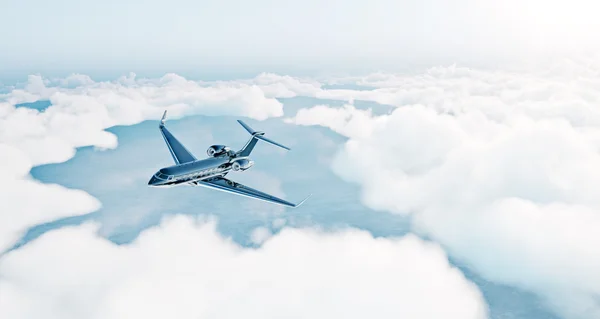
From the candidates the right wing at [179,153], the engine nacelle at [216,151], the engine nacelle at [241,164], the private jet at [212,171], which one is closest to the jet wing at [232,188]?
the private jet at [212,171]

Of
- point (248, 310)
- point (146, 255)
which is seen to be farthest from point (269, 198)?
point (146, 255)

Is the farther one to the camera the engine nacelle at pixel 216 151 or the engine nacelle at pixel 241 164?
the engine nacelle at pixel 216 151

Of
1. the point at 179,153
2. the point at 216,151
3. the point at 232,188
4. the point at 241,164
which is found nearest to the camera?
the point at 232,188

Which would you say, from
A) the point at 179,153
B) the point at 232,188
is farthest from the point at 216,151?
the point at 232,188

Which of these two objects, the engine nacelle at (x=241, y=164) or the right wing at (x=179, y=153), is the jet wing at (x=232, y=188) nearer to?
the engine nacelle at (x=241, y=164)

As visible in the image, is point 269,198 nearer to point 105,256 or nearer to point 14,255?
point 105,256

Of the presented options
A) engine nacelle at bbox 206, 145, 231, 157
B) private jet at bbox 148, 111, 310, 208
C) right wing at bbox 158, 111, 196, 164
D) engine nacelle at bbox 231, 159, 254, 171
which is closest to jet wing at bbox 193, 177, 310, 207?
private jet at bbox 148, 111, 310, 208

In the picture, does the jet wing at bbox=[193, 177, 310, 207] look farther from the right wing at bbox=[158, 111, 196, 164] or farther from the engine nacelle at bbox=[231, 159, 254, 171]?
the right wing at bbox=[158, 111, 196, 164]

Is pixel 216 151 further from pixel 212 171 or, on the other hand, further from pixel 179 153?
pixel 179 153
